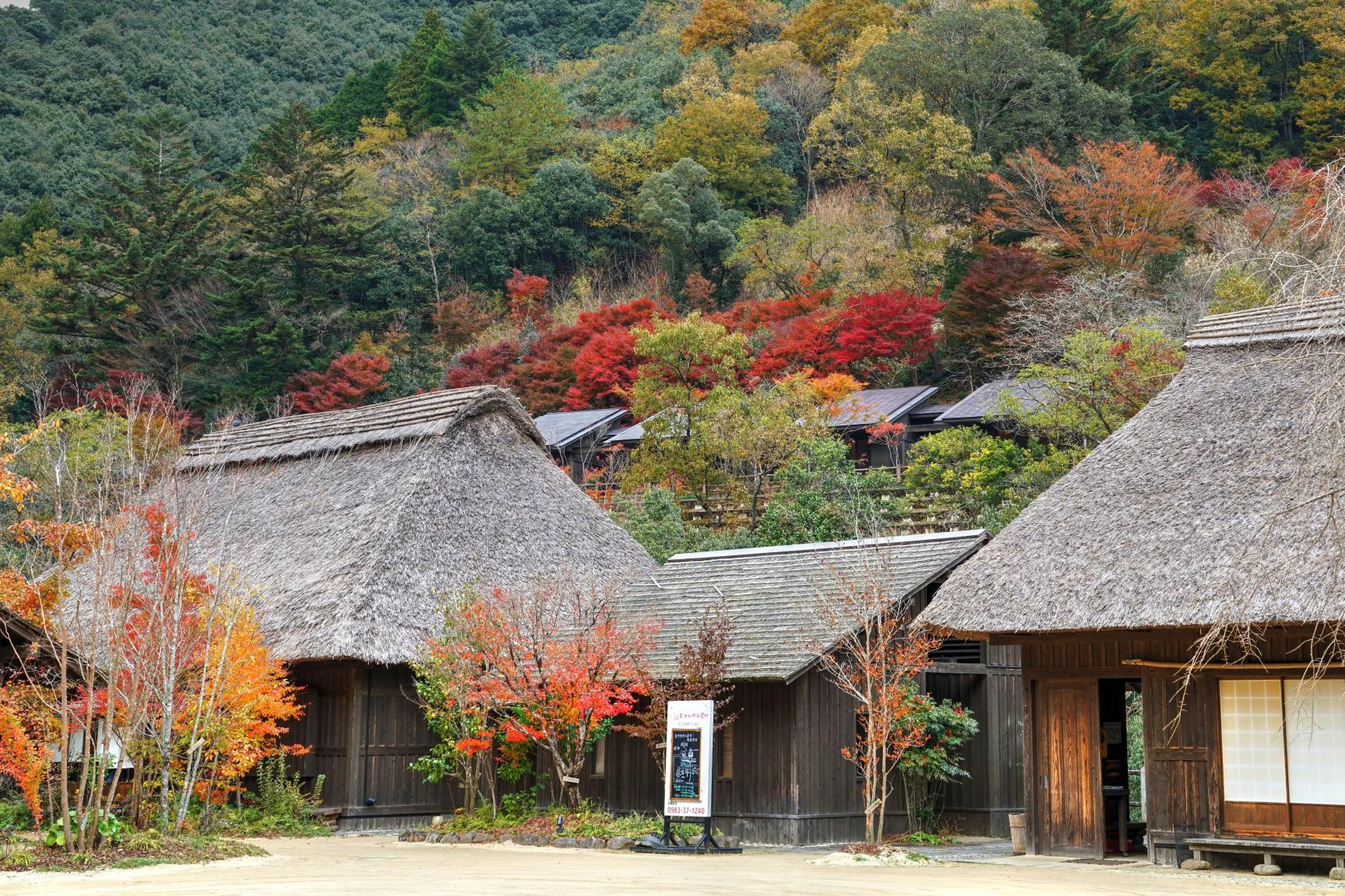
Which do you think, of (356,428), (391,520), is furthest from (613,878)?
(356,428)

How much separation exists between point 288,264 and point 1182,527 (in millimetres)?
38904

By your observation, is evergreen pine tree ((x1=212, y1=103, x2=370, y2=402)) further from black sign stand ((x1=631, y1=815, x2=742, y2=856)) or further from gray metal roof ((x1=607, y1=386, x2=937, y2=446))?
black sign stand ((x1=631, y1=815, x2=742, y2=856))

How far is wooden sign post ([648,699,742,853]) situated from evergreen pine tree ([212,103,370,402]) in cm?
3171

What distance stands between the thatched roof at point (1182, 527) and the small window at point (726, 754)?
393 cm

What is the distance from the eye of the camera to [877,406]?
129 ft

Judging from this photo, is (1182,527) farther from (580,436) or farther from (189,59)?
(189,59)

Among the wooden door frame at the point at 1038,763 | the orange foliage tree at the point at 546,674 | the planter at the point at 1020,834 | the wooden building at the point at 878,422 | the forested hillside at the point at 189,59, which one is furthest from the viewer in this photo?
the forested hillside at the point at 189,59

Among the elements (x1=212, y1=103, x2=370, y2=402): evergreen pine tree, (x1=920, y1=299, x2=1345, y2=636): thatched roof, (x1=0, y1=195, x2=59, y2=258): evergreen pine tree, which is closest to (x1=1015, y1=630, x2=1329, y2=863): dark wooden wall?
(x1=920, y1=299, x2=1345, y2=636): thatched roof

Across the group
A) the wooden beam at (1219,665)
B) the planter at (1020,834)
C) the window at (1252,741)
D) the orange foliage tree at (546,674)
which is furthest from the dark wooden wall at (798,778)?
the window at (1252,741)

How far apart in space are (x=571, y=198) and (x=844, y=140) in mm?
11821

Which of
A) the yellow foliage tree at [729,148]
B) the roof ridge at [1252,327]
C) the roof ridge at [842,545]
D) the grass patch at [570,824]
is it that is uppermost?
the yellow foliage tree at [729,148]

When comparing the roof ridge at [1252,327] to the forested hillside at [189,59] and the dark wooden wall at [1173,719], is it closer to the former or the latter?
the dark wooden wall at [1173,719]

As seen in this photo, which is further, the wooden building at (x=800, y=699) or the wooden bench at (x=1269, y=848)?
the wooden building at (x=800, y=699)

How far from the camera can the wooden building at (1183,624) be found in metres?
15.3
